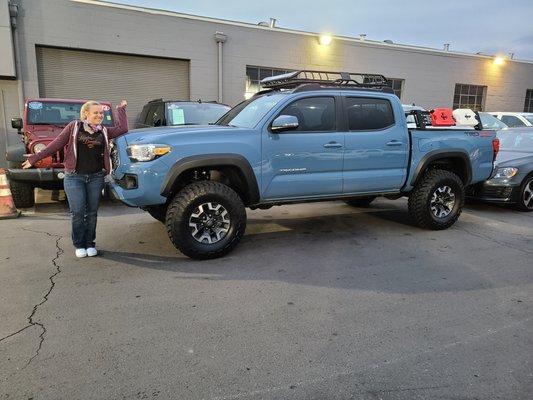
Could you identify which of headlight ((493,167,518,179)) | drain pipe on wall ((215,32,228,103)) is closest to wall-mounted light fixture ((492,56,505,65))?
drain pipe on wall ((215,32,228,103))

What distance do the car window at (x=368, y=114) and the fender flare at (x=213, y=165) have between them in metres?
1.56

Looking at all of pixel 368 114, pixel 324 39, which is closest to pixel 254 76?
pixel 324 39

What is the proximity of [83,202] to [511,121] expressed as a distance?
514 inches

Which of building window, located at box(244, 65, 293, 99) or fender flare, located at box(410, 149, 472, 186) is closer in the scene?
fender flare, located at box(410, 149, 472, 186)

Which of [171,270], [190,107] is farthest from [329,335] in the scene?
[190,107]

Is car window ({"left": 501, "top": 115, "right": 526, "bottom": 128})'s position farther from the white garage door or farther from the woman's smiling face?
the woman's smiling face

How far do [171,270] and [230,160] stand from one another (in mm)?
1339

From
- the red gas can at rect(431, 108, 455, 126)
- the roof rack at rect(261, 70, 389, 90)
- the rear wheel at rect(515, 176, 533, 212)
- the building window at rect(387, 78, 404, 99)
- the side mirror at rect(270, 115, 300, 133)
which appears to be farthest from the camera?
the building window at rect(387, 78, 404, 99)

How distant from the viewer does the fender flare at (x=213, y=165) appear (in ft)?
15.3

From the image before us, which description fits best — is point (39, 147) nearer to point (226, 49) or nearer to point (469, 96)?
point (226, 49)

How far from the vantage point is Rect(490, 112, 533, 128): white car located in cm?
1305

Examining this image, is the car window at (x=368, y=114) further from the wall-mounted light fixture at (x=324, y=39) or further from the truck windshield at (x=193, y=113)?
the wall-mounted light fixture at (x=324, y=39)

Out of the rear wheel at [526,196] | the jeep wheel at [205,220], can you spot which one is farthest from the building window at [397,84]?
the jeep wheel at [205,220]

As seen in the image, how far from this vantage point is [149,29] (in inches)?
508
